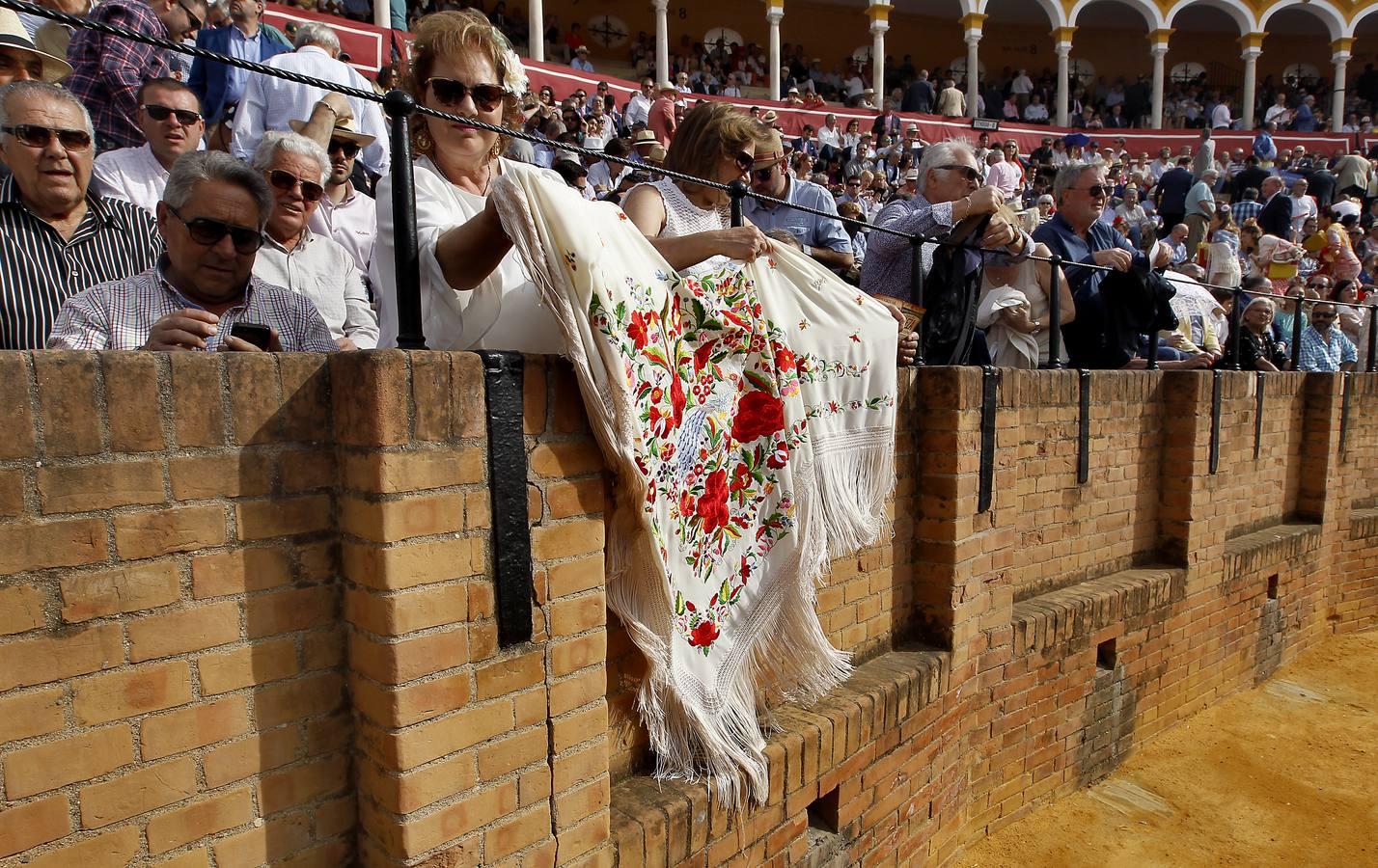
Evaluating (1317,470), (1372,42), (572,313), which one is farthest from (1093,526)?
(1372,42)

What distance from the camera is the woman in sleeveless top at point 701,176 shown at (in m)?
2.50

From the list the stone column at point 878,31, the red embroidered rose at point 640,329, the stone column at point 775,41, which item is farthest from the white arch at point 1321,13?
the red embroidered rose at point 640,329

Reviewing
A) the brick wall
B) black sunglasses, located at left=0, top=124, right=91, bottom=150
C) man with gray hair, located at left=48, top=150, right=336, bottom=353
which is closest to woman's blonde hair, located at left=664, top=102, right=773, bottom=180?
the brick wall

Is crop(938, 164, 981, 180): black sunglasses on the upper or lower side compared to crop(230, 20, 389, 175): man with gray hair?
lower

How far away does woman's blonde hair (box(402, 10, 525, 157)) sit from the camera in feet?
7.05

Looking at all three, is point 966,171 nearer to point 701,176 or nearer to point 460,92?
point 701,176

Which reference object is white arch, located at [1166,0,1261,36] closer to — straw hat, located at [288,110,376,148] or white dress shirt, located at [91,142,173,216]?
straw hat, located at [288,110,376,148]

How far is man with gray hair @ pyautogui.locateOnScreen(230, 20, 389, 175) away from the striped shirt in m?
1.72

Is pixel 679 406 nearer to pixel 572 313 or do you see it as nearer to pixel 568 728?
pixel 572 313

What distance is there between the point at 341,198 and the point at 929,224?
2649 millimetres

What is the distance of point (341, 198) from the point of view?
3.79 meters

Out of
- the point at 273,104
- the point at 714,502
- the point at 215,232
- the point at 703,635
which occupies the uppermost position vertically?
the point at 273,104

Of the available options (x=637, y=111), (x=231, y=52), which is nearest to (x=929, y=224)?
(x=231, y=52)

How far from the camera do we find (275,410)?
163 centimetres
